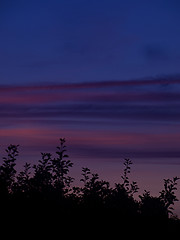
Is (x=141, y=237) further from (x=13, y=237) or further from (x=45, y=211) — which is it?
(x=13, y=237)

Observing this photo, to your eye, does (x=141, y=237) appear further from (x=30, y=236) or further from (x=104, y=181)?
(x=104, y=181)

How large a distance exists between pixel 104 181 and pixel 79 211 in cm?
1001

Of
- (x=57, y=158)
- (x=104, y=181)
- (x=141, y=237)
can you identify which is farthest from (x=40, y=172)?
(x=141, y=237)

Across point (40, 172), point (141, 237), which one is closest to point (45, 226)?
point (141, 237)

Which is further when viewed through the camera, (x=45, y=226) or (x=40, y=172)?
(x=40, y=172)

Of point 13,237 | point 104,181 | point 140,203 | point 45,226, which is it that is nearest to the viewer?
point 13,237

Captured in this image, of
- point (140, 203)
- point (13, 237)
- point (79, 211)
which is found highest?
point (140, 203)

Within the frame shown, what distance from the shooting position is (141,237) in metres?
18.3

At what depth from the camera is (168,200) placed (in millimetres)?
30781

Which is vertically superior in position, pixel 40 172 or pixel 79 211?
pixel 40 172

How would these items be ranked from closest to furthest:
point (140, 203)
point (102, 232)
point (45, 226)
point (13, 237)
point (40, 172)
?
1. point (13, 237)
2. point (45, 226)
3. point (102, 232)
4. point (40, 172)
5. point (140, 203)

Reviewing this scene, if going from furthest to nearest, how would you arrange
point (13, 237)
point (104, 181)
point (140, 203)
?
1. point (140, 203)
2. point (104, 181)
3. point (13, 237)

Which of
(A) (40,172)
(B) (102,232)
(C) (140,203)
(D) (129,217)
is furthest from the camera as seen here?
(C) (140,203)

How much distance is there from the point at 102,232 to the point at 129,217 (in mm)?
2383
